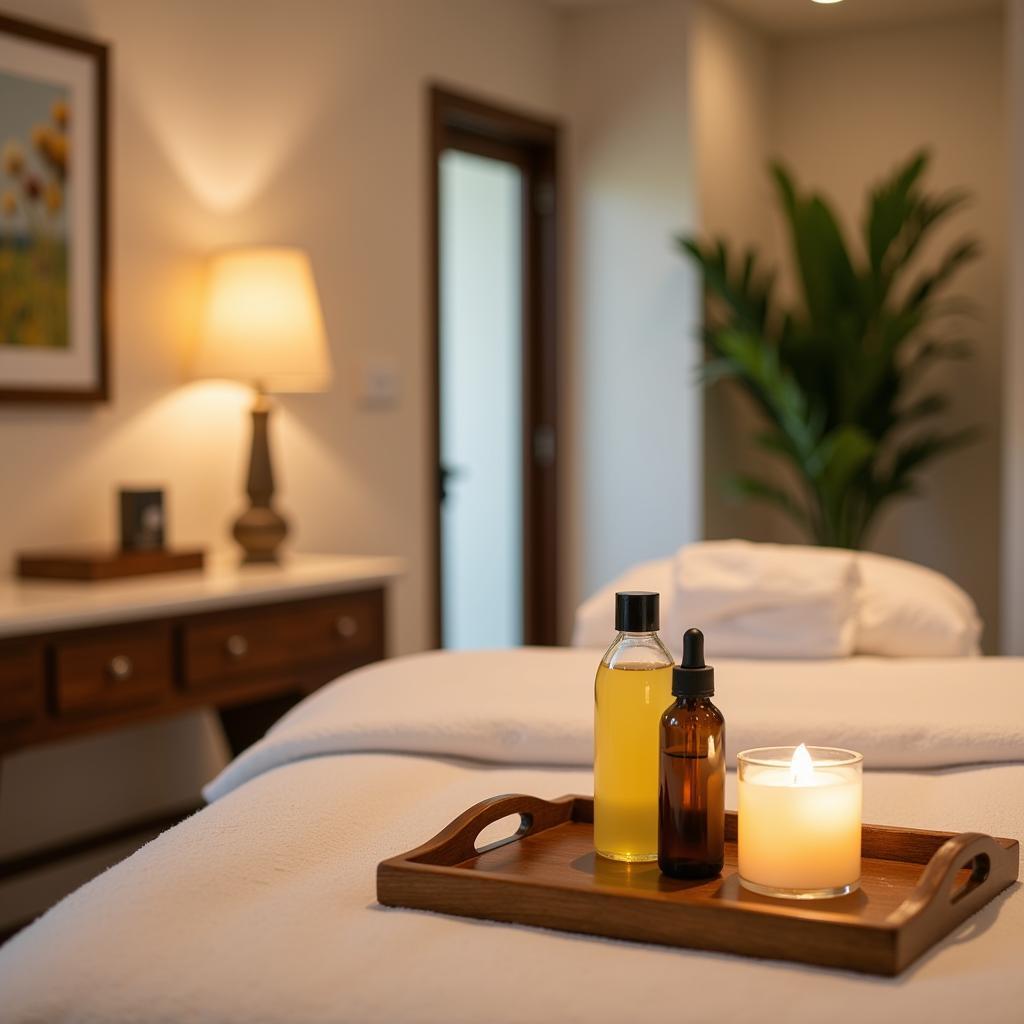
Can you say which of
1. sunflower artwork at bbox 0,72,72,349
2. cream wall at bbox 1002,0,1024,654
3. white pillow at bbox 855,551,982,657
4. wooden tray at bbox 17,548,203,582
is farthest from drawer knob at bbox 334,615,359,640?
cream wall at bbox 1002,0,1024,654

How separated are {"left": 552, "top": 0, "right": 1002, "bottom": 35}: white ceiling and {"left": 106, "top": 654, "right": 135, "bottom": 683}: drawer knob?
2.90 meters

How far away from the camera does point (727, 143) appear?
15.7ft

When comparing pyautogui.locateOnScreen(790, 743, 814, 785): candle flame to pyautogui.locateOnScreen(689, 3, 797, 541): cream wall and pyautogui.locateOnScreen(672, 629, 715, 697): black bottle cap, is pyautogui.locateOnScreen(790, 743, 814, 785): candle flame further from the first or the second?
pyautogui.locateOnScreen(689, 3, 797, 541): cream wall

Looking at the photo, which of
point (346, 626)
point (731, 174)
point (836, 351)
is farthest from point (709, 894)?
point (731, 174)

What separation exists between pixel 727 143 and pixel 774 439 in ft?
3.49

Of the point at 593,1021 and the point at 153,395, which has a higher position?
the point at 153,395

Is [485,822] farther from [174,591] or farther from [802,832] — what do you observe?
[174,591]

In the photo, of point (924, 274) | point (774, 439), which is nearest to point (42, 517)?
point (774, 439)

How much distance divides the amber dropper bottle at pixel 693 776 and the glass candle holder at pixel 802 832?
36mm

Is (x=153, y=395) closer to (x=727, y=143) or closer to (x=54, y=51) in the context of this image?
(x=54, y=51)

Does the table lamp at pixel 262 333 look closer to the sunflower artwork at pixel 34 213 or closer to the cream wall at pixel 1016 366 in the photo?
the sunflower artwork at pixel 34 213

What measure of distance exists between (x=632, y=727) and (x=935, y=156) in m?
4.15

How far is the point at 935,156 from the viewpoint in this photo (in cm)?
491

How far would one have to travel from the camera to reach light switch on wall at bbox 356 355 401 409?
12.7 ft
